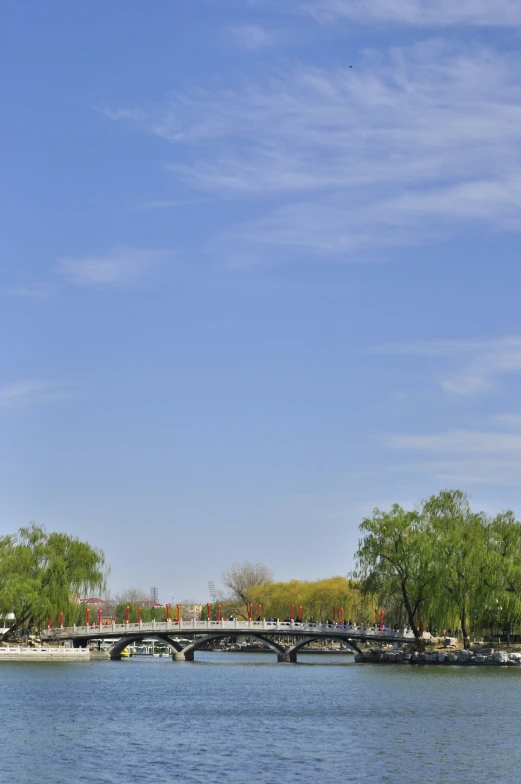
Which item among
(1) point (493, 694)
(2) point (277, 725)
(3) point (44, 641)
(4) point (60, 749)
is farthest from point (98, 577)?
(4) point (60, 749)

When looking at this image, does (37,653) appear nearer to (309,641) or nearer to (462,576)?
(309,641)

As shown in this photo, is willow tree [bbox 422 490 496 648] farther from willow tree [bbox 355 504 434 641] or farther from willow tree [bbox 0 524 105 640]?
willow tree [bbox 0 524 105 640]

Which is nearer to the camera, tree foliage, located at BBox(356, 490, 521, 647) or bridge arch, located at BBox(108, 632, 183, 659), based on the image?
tree foliage, located at BBox(356, 490, 521, 647)

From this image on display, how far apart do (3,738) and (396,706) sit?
16.3 metres

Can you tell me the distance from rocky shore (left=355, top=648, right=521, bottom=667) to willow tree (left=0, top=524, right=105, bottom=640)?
20993 millimetres

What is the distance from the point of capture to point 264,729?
40.8m

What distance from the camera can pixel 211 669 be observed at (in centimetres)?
8175

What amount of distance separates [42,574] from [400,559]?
23.8 m

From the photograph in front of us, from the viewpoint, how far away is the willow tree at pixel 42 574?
261 ft

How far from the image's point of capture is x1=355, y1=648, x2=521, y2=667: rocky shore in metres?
71.6

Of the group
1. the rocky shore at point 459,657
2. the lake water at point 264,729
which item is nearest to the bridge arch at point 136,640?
the rocky shore at point 459,657

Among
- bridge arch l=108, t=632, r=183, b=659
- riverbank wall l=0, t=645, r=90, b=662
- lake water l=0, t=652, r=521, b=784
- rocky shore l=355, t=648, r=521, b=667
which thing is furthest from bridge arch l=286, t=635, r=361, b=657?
lake water l=0, t=652, r=521, b=784

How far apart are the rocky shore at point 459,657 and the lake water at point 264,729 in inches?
187

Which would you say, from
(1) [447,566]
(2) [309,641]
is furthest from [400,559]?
(2) [309,641]
